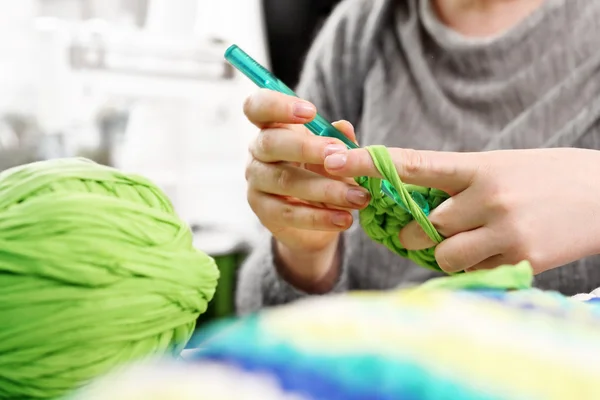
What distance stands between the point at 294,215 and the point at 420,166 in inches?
5.8

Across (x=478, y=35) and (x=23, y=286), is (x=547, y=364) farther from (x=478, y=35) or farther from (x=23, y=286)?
(x=478, y=35)

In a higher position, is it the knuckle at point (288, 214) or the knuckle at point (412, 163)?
the knuckle at point (412, 163)

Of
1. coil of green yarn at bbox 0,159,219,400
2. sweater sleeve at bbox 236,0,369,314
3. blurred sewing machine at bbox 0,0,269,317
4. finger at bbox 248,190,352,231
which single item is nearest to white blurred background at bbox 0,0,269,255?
blurred sewing machine at bbox 0,0,269,317

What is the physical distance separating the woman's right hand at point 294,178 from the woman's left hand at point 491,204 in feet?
0.15

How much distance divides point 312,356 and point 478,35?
54cm

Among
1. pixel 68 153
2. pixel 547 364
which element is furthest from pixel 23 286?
pixel 68 153

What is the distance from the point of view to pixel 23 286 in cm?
23

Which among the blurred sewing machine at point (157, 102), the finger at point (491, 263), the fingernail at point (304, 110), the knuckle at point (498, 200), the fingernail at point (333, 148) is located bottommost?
the blurred sewing machine at point (157, 102)

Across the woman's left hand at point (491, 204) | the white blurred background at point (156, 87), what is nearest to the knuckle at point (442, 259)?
the woman's left hand at point (491, 204)

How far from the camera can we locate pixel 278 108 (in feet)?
1.39

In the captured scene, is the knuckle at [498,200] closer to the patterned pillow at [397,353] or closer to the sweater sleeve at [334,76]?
the patterned pillow at [397,353]

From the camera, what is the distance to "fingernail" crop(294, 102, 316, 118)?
16.0 inches

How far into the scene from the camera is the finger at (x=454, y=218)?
1.20ft

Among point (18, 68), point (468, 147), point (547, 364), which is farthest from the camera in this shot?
point (18, 68)
